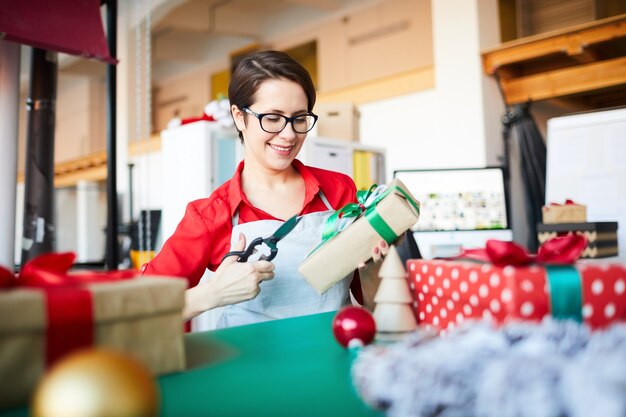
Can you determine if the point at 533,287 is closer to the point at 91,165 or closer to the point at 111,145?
the point at 111,145

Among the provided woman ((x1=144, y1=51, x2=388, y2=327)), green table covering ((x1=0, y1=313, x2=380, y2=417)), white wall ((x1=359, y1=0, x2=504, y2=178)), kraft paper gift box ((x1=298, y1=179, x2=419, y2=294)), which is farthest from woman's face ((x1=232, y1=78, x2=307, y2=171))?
white wall ((x1=359, y1=0, x2=504, y2=178))

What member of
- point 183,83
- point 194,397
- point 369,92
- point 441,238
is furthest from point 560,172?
point 183,83

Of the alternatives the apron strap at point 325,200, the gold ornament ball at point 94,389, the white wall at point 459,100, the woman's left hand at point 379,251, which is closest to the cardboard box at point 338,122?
the white wall at point 459,100

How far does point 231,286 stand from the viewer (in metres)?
1.05

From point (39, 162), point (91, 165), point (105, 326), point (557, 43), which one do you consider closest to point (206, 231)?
point (105, 326)

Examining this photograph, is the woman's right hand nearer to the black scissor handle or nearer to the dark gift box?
the black scissor handle

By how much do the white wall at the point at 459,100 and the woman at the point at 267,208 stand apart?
2.95 metres

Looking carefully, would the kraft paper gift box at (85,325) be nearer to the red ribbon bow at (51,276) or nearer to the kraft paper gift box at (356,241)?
the red ribbon bow at (51,276)

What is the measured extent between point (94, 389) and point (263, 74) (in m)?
1.05

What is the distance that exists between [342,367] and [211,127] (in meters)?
2.26

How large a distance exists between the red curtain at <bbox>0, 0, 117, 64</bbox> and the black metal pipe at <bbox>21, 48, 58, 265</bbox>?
368mm

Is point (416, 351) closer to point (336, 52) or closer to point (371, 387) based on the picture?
point (371, 387)

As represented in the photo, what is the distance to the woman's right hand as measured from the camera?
105 centimetres

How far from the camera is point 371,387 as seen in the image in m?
0.48
